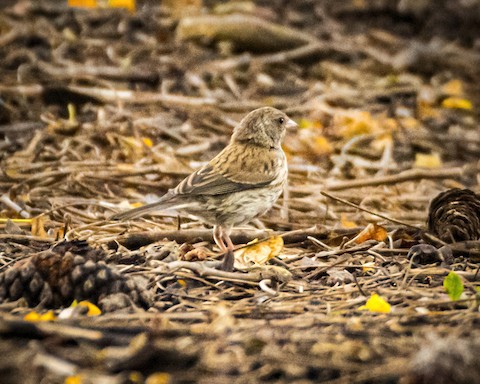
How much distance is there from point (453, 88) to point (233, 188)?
17.2ft

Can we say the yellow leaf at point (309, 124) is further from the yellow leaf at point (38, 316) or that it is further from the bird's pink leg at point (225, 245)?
the yellow leaf at point (38, 316)

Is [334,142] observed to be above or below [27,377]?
below

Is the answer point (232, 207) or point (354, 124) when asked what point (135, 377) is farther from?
point (354, 124)

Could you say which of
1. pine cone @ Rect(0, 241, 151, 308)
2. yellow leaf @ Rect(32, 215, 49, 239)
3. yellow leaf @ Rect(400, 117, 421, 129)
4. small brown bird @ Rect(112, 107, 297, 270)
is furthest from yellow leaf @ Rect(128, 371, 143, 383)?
yellow leaf @ Rect(400, 117, 421, 129)

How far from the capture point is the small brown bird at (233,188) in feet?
15.3

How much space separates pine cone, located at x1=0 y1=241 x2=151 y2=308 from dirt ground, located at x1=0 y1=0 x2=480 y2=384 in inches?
0.4

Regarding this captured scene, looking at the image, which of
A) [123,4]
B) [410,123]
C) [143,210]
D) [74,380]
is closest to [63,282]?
[143,210]

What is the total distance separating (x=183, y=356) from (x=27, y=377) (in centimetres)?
57

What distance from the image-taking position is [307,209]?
19.0 ft

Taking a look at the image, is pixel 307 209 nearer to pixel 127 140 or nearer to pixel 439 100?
pixel 127 140

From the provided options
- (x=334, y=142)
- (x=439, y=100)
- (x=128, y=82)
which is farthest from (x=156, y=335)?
(x=439, y=100)

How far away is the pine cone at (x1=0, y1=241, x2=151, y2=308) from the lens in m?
3.61

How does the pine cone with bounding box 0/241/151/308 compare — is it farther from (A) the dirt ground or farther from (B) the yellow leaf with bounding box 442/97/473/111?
(B) the yellow leaf with bounding box 442/97/473/111

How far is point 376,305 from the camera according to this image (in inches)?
142
